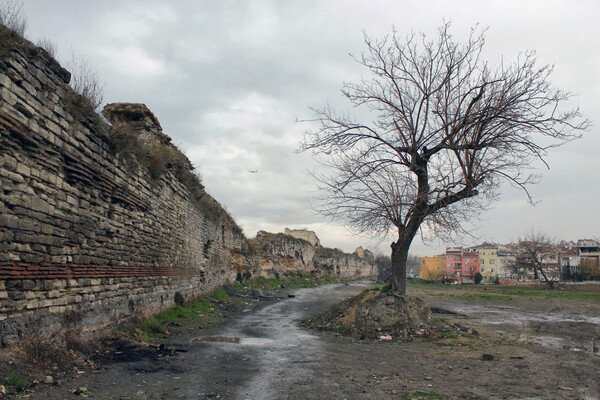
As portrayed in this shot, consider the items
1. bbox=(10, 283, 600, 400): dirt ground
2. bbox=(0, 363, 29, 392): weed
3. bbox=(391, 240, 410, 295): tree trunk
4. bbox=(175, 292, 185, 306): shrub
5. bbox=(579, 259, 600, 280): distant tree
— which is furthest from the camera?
bbox=(579, 259, 600, 280): distant tree

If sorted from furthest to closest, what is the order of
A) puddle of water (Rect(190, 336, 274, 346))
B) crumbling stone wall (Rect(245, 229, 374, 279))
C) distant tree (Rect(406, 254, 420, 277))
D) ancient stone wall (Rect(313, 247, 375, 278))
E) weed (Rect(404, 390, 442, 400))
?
1. distant tree (Rect(406, 254, 420, 277))
2. ancient stone wall (Rect(313, 247, 375, 278))
3. crumbling stone wall (Rect(245, 229, 374, 279))
4. puddle of water (Rect(190, 336, 274, 346))
5. weed (Rect(404, 390, 442, 400))

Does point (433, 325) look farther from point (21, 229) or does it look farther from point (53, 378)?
point (21, 229)

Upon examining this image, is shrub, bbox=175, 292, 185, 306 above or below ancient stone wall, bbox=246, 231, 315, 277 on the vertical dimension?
below

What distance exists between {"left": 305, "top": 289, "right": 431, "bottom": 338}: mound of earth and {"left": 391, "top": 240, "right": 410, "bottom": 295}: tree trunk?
1.23 ft

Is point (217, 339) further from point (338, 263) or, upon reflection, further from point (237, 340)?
point (338, 263)

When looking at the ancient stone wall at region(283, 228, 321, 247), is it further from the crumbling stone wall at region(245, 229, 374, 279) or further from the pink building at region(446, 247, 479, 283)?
the pink building at region(446, 247, 479, 283)

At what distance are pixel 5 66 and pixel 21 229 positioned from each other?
1.97 meters

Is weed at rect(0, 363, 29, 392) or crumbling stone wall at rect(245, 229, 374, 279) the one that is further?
crumbling stone wall at rect(245, 229, 374, 279)

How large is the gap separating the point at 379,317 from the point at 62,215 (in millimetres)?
7269

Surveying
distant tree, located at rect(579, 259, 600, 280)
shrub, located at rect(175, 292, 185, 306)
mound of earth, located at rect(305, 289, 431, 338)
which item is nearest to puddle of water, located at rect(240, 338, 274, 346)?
mound of earth, located at rect(305, 289, 431, 338)

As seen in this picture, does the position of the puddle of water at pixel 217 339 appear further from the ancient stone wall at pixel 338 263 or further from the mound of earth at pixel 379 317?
the ancient stone wall at pixel 338 263

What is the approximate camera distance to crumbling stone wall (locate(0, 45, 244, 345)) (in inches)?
190

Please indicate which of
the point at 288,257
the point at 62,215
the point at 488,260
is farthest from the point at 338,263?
the point at 62,215

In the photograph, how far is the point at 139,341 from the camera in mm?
7578
